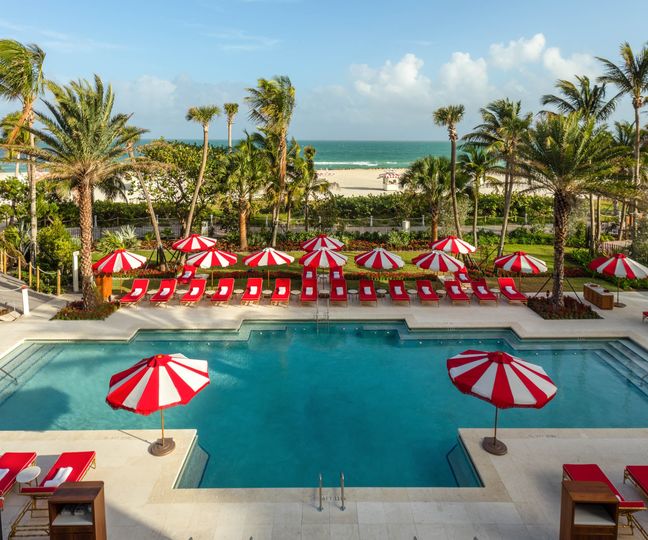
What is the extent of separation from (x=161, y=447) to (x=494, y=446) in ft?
20.0

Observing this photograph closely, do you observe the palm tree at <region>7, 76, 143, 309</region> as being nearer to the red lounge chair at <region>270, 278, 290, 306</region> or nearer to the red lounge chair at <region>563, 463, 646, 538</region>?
the red lounge chair at <region>270, 278, 290, 306</region>

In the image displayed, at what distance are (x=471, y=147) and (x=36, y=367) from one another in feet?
65.2

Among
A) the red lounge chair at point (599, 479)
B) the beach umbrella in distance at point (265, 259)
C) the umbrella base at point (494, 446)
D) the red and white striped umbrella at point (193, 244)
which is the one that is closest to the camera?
the red lounge chair at point (599, 479)

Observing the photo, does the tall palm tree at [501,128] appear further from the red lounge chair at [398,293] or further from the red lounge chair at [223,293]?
the red lounge chair at [223,293]

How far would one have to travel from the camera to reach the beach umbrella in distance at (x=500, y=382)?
855 centimetres

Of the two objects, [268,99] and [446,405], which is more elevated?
[268,99]

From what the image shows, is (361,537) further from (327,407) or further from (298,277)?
(298,277)

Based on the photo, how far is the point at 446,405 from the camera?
38.1 feet

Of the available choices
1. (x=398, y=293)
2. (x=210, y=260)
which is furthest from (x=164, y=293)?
(x=398, y=293)

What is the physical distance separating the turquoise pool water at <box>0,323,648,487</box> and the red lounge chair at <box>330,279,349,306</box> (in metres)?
1.87

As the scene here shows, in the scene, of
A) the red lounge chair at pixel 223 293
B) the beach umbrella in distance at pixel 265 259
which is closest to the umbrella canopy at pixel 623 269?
the beach umbrella in distance at pixel 265 259

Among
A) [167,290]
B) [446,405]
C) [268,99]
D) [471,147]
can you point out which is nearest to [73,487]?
[446,405]

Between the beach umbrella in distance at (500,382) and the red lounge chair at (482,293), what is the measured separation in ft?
29.6

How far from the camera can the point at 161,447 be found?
9.43 metres
